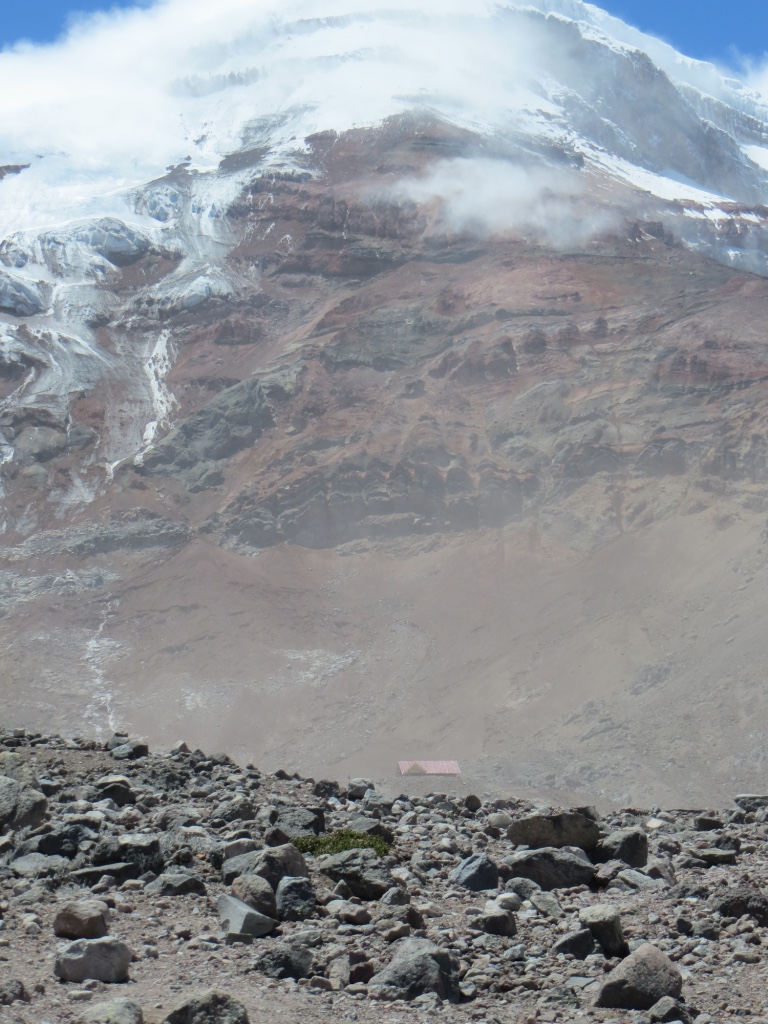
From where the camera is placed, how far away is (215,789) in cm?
1338

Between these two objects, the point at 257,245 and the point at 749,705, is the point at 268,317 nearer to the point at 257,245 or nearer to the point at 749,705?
the point at 257,245

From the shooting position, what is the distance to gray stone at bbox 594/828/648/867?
1121cm

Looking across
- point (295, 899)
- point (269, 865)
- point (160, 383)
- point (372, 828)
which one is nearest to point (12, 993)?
point (295, 899)

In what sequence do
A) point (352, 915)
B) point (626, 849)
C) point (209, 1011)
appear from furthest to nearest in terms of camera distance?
point (626, 849) < point (352, 915) < point (209, 1011)

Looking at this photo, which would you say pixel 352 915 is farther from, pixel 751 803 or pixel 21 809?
pixel 751 803

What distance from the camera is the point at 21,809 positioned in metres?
10.3

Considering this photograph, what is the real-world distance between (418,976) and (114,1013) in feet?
6.25

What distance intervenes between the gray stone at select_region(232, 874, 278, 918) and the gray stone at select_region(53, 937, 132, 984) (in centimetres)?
151

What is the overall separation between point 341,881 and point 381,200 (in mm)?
117166

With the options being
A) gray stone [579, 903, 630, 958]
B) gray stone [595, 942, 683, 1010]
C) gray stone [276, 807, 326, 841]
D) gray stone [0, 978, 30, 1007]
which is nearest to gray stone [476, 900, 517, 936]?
gray stone [579, 903, 630, 958]

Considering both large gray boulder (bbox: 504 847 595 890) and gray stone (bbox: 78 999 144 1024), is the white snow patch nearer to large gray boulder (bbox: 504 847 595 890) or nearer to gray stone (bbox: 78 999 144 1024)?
large gray boulder (bbox: 504 847 595 890)

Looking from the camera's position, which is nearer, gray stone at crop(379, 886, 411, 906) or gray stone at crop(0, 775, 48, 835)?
gray stone at crop(379, 886, 411, 906)

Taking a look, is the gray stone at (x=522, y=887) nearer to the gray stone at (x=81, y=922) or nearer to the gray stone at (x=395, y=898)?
the gray stone at (x=395, y=898)

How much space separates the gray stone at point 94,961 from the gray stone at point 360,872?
2.56 m
